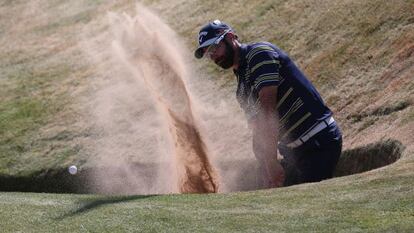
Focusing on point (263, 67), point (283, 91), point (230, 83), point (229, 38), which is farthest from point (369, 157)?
point (230, 83)

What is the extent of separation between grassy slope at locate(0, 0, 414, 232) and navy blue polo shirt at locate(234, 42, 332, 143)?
712 mm

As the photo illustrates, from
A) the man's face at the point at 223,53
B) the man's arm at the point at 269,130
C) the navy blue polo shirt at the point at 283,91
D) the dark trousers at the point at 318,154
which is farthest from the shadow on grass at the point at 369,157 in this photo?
the man's face at the point at 223,53

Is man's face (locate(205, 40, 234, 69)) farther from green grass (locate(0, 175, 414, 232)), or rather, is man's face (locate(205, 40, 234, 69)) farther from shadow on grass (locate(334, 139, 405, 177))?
shadow on grass (locate(334, 139, 405, 177))

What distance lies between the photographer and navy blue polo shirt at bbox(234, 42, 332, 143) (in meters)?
7.90

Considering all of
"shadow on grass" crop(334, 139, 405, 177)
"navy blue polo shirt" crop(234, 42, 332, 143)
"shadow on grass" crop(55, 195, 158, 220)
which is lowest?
"shadow on grass" crop(334, 139, 405, 177)

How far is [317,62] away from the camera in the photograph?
1261cm

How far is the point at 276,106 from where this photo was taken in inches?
320

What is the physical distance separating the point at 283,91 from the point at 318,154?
695mm

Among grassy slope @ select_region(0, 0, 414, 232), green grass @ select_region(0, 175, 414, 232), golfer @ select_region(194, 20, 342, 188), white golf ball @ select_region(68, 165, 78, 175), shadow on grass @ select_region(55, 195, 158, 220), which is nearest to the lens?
green grass @ select_region(0, 175, 414, 232)

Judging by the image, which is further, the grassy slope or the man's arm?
the man's arm

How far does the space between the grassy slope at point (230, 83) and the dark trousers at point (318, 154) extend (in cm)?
58

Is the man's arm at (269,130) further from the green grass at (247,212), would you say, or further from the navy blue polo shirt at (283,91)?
the green grass at (247,212)

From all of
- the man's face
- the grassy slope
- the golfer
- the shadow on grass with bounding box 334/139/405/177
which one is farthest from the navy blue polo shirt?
the shadow on grass with bounding box 334/139/405/177

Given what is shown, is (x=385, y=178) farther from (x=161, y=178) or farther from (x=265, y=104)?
(x=161, y=178)
